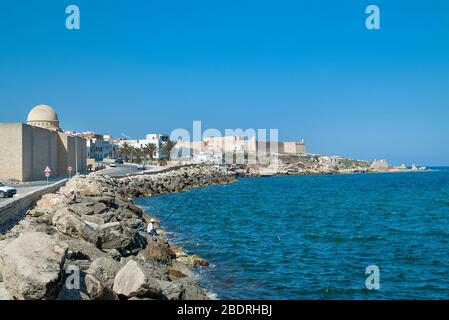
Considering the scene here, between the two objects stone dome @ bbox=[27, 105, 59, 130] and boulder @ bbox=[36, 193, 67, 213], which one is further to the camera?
stone dome @ bbox=[27, 105, 59, 130]

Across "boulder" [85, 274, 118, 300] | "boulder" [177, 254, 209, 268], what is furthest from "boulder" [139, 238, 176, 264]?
"boulder" [85, 274, 118, 300]

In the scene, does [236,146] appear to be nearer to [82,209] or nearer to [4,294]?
[82,209]

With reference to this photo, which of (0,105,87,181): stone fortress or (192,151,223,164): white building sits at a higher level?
(0,105,87,181): stone fortress

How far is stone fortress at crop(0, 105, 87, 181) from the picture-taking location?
33.4 metres

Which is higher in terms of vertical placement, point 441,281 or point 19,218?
point 19,218

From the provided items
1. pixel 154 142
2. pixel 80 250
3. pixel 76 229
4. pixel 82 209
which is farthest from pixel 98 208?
pixel 154 142

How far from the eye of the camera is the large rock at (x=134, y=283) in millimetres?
8125

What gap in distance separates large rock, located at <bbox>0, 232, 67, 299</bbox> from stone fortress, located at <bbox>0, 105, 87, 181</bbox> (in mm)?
28106

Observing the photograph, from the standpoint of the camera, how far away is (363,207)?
3578 cm

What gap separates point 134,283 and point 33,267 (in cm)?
182

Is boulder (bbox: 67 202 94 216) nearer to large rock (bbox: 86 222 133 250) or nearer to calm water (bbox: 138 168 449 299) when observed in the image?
calm water (bbox: 138 168 449 299)

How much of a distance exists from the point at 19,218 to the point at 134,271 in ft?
33.6
